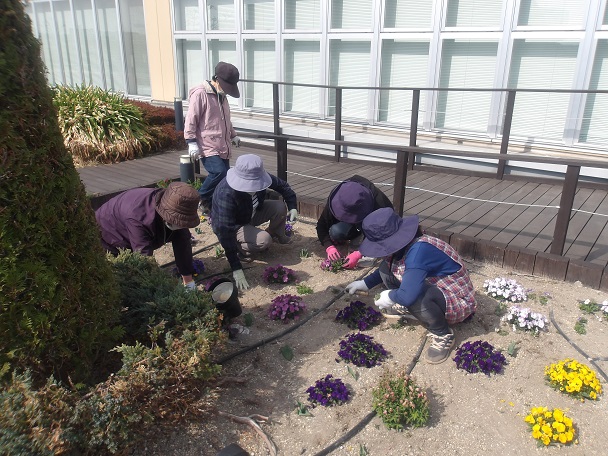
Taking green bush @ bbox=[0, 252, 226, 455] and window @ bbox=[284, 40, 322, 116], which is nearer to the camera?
green bush @ bbox=[0, 252, 226, 455]

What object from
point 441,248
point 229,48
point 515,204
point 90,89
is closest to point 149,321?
point 441,248

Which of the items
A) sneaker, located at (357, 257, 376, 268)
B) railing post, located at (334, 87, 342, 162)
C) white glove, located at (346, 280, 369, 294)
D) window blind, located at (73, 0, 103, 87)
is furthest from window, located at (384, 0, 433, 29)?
window blind, located at (73, 0, 103, 87)

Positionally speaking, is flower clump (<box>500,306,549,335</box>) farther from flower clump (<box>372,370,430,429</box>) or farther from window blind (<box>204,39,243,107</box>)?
window blind (<box>204,39,243,107</box>)

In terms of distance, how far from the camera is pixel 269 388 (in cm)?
291

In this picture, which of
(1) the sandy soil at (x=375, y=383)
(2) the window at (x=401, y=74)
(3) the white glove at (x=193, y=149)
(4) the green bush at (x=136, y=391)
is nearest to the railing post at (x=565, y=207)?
(1) the sandy soil at (x=375, y=383)

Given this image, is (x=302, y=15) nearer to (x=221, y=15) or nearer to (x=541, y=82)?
(x=221, y=15)

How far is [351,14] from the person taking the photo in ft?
27.2

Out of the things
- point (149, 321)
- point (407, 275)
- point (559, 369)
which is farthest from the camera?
point (407, 275)

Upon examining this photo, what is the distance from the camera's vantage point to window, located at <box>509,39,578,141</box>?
6.64 metres

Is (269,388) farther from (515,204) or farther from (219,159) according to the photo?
(515,204)

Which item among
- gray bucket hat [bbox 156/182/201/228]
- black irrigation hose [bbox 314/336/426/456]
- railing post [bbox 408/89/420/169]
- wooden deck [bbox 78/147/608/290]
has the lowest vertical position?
black irrigation hose [bbox 314/336/426/456]

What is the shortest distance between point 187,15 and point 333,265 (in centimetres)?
843

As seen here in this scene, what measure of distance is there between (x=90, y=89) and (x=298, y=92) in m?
3.66

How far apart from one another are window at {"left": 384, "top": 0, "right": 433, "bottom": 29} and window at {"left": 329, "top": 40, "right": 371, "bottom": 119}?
0.54 meters
